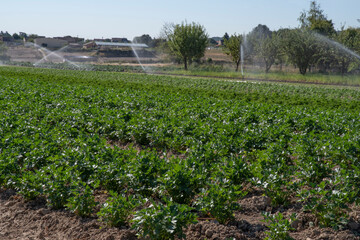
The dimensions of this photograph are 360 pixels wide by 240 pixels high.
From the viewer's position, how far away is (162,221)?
4.01m

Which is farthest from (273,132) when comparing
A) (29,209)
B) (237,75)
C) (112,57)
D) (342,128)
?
(112,57)

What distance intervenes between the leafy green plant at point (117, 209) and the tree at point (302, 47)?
119 ft

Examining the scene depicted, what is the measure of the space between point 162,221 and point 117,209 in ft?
2.84

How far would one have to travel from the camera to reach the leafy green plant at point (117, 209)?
4602 millimetres

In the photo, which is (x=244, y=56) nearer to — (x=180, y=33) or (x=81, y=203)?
(x=180, y=33)

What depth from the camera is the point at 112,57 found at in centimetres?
7369

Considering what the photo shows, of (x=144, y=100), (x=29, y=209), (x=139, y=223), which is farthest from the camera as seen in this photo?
(x=144, y=100)

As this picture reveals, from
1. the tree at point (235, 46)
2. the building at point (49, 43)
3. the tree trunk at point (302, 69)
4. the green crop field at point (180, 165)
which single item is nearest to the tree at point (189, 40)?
the tree at point (235, 46)

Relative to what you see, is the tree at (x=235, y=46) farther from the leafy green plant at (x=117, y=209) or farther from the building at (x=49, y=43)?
the building at (x=49, y=43)

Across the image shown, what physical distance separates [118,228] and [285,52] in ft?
125

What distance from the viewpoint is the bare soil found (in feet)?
15.2

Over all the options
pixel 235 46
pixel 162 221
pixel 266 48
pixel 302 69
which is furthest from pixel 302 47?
pixel 162 221

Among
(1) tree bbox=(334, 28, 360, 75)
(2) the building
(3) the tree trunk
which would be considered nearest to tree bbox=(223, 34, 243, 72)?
(3) the tree trunk

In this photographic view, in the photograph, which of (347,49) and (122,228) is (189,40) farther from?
(122,228)
